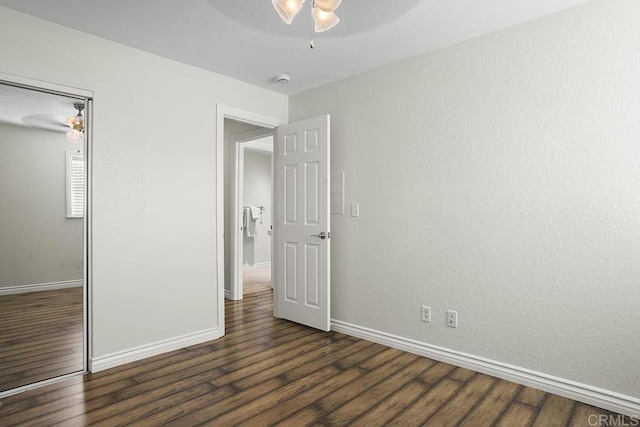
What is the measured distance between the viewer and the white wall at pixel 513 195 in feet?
7.17

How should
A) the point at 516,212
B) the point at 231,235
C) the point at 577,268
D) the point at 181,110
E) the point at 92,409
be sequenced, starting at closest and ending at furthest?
the point at 92,409 < the point at 577,268 < the point at 516,212 < the point at 181,110 < the point at 231,235

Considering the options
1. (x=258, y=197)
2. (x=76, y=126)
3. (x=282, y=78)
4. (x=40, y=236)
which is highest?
(x=282, y=78)

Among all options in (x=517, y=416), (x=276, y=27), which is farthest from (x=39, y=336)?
(x=517, y=416)

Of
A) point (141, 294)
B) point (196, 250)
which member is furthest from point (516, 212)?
point (141, 294)

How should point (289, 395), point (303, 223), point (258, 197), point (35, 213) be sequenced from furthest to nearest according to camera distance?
point (258, 197) < point (303, 223) < point (35, 213) < point (289, 395)

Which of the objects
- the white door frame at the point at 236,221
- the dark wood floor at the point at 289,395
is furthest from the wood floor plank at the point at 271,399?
the white door frame at the point at 236,221

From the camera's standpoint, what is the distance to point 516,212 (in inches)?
100

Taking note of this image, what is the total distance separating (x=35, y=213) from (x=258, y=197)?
4.99m

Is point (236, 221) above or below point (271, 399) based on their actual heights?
above

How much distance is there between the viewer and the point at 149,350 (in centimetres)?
296

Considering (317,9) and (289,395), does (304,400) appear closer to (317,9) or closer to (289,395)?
(289,395)

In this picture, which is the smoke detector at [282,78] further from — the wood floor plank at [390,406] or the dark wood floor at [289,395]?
the wood floor plank at [390,406]

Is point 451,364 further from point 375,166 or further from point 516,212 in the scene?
point 375,166

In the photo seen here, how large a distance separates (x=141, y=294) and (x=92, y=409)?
929 mm
